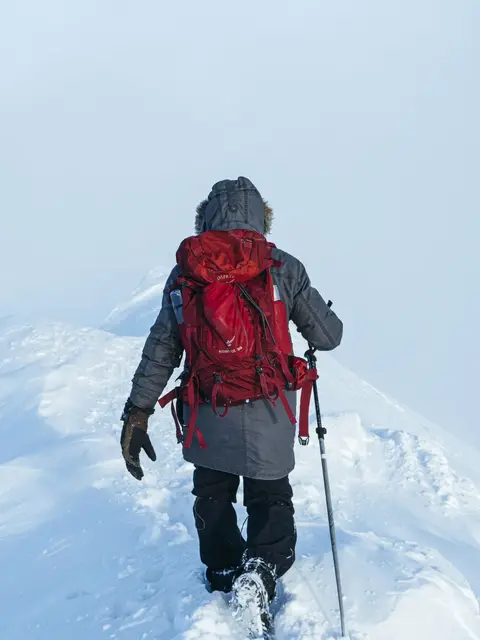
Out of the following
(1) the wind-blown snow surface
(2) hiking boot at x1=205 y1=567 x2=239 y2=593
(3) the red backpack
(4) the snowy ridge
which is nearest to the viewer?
(3) the red backpack

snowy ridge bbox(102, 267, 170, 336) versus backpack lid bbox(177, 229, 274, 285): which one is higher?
backpack lid bbox(177, 229, 274, 285)

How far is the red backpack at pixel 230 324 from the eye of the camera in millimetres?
3100

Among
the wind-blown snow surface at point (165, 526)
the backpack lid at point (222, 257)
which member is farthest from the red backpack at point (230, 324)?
the wind-blown snow surface at point (165, 526)

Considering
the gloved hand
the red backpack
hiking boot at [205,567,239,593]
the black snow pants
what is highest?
the red backpack

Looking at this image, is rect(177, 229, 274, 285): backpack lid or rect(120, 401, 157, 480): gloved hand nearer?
rect(177, 229, 274, 285): backpack lid

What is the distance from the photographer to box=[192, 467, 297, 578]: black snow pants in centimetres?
343

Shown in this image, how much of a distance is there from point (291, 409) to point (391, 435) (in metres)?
5.17

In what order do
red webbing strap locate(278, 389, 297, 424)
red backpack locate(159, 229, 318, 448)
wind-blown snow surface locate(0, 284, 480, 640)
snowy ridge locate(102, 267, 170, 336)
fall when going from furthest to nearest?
snowy ridge locate(102, 267, 170, 336)
wind-blown snow surface locate(0, 284, 480, 640)
red webbing strap locate(278, 389, 297, 424)
red backpack locate(159, 229, 318, 448)

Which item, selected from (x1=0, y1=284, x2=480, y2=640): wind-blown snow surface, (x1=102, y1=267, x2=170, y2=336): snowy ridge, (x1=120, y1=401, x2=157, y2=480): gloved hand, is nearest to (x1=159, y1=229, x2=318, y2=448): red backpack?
(x1=120, y1=401, x2=157, y2=480): gloved hand

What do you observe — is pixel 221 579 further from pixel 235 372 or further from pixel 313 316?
pixel 313 316

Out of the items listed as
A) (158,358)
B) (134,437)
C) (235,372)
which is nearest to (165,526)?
(134,437)

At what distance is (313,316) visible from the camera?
350 cm

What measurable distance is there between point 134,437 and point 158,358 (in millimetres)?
476

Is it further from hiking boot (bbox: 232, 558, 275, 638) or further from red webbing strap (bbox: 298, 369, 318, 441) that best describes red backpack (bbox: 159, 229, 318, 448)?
hiking boot (bbox: 232, 558, 275, 638)
